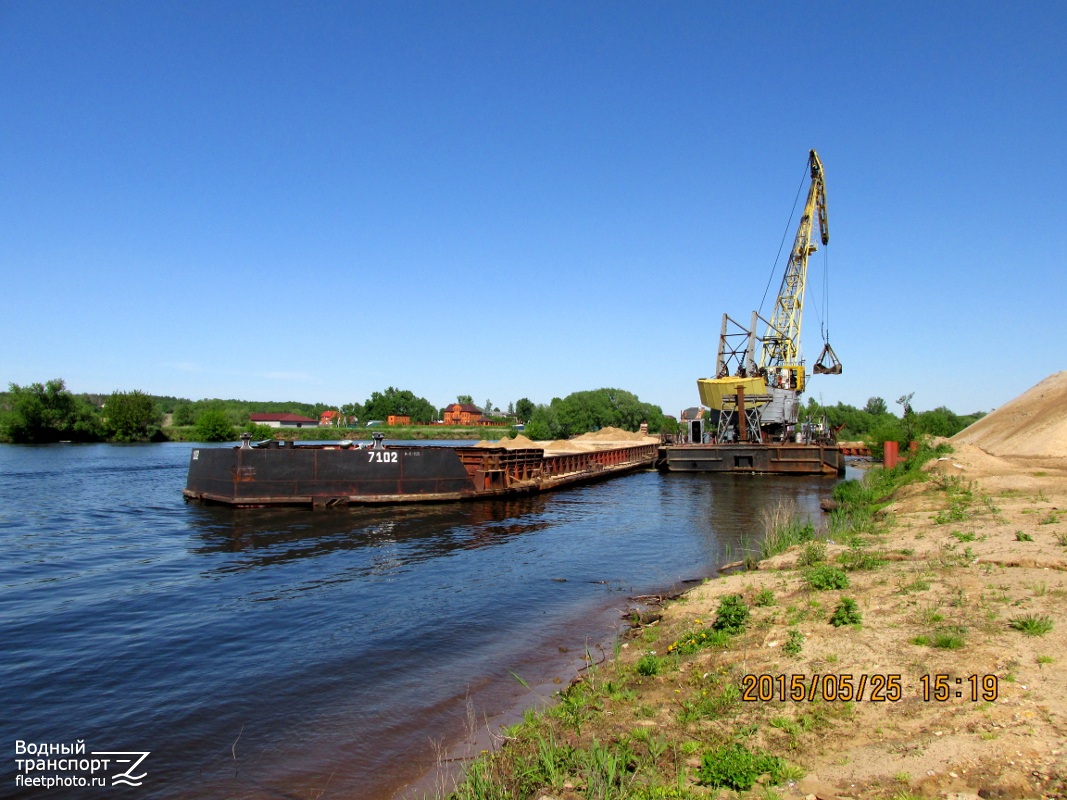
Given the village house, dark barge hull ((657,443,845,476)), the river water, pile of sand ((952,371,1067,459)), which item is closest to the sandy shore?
the river water

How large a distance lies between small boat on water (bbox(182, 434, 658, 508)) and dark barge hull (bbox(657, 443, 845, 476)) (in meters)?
17.9

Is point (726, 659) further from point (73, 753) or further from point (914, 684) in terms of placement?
point (73, 753)

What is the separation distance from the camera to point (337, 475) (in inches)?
982

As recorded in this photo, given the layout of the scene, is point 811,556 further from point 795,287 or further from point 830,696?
point 795,287

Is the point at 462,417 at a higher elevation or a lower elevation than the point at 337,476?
higher

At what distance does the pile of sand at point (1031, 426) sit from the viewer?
1283 inches

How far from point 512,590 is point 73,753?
317 inches

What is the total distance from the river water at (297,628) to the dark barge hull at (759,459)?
18622mm

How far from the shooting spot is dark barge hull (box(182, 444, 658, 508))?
24516 mm

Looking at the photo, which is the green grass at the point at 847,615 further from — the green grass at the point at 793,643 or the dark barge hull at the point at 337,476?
the dark barge hull at the point at 337,476
